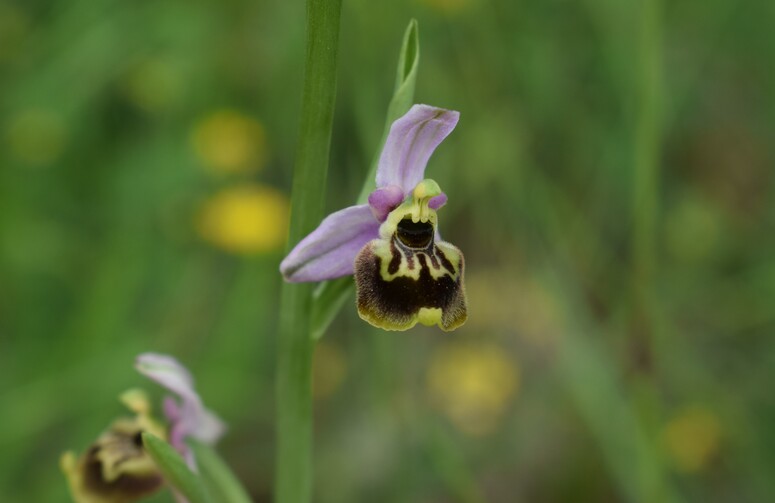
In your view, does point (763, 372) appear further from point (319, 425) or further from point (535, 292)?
point (319, 425)

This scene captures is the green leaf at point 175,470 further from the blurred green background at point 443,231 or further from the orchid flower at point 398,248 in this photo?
the blurred green background at point 443,231

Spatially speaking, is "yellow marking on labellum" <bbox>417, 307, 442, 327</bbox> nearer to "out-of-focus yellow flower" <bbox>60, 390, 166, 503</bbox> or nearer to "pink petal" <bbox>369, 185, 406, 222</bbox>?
"pink petal" <bbox>369, 185, 406, 222</bbox>

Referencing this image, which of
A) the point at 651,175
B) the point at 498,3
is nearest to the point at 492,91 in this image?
the point at 498,3

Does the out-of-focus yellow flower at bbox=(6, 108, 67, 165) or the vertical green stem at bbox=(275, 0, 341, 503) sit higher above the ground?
the out-of-focus yellow flower at bbox=(6, 108, 67, 165)

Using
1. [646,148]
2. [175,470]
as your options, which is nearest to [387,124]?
[175,470]

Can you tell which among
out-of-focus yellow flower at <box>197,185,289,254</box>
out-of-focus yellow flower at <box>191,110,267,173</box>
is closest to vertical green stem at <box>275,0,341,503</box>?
out-of-focus yellow flower at <box>197,185,289,254</box>

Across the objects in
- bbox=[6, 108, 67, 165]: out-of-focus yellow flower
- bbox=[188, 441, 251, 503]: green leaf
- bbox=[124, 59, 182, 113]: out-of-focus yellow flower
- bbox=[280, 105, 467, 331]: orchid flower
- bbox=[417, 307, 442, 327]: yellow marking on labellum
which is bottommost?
bbox=[188, 441, 251, 503]: green leaf

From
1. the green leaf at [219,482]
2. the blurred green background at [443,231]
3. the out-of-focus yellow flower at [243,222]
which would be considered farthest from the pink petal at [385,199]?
the out-of-focus yellow flower at [243,222]
